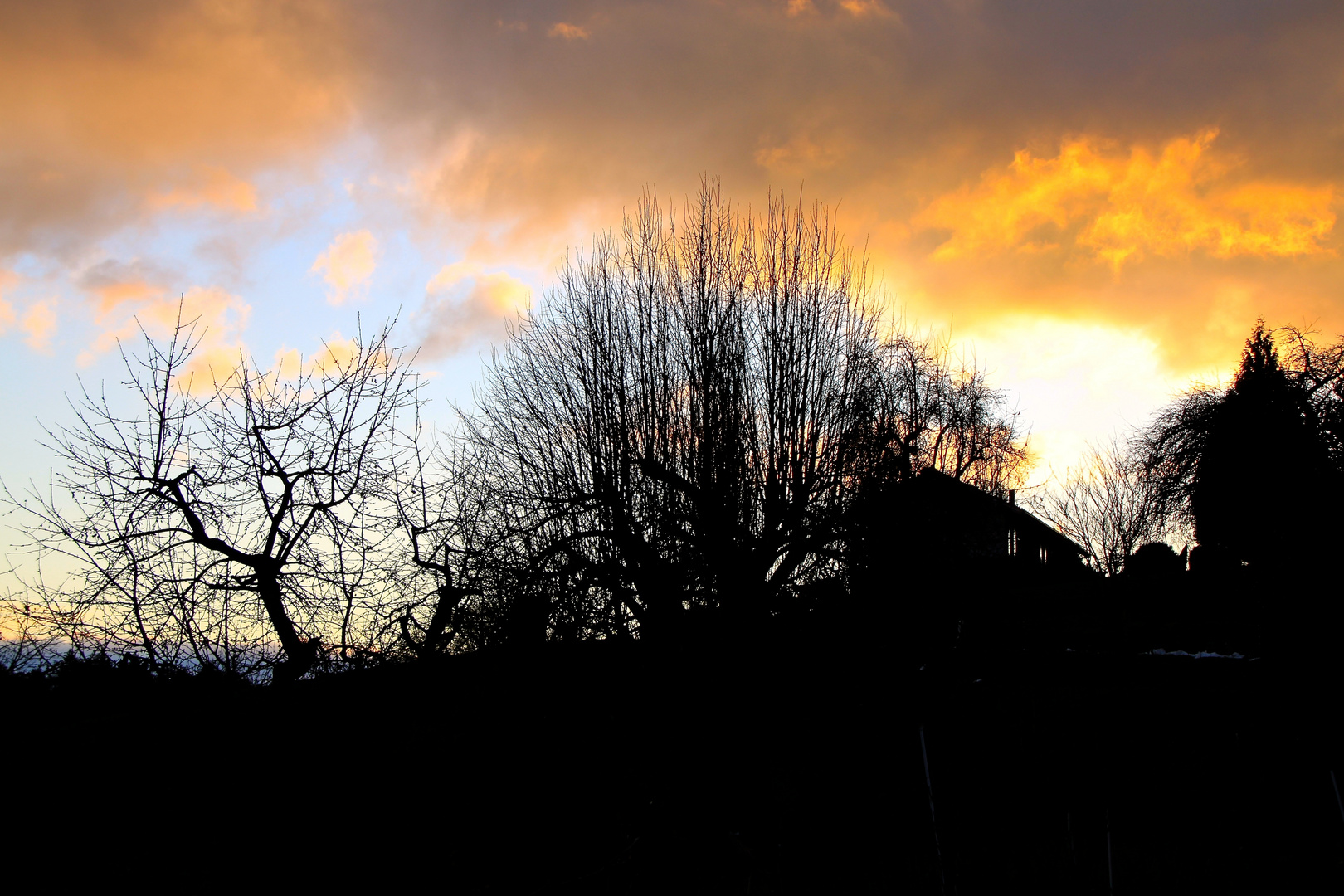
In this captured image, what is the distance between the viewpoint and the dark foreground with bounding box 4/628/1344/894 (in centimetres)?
683

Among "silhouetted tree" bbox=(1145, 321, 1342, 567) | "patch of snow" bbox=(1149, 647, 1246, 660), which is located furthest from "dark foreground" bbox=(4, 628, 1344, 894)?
"silhouetted tree" bbox=(1145, 321, 1342, 567)

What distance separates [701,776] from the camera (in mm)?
8336

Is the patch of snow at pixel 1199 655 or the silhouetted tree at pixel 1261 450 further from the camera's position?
the silhouetted tree at pixel 1261 450

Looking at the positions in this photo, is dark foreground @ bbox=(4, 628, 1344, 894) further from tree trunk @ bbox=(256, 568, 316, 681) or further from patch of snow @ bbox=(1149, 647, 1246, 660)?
tree trunk @ bbox=(256, 568, 316, 681)

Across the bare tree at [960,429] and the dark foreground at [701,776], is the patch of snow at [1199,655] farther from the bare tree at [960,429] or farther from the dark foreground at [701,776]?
the bare tree at [960,429]

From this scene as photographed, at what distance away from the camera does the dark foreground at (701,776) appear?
6828mm

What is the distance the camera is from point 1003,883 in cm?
714

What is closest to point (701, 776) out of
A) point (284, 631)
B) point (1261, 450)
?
point (284, 631)

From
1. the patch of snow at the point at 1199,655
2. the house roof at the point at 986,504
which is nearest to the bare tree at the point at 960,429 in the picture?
the house roof at the point at 986,504

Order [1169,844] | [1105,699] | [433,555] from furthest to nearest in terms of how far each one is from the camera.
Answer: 1. [433,555]
2. [1105,699]
3. [1169,844]

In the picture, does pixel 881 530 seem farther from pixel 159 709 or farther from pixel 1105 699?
pixel 159 709

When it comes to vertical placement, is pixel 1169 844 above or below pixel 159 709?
below

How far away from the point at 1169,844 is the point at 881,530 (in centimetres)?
691

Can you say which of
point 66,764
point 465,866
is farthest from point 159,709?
point 465,866
